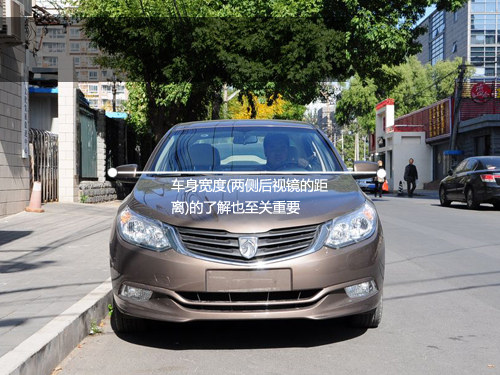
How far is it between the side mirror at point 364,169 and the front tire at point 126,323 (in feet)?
7.21

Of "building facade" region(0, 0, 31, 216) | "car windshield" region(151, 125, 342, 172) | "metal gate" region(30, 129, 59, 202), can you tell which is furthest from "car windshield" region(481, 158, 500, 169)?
"car windshield" region(151, 125, 342, 172)

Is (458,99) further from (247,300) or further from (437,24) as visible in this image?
(437,24)

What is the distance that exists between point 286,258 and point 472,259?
5.20 m

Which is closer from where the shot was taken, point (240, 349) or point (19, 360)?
point (19, 360)

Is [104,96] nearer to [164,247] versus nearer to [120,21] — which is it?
[120,21]

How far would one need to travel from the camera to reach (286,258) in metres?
4.14

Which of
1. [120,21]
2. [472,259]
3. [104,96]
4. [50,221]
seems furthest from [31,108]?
[104,96]

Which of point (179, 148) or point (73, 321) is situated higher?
point (179, 148)

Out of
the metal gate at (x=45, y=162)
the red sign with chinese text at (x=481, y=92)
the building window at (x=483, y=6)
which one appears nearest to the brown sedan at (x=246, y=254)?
the metal gate at (x=45, y=162)

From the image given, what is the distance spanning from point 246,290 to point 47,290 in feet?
8.23

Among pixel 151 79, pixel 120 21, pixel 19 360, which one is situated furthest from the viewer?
pixel 151 79

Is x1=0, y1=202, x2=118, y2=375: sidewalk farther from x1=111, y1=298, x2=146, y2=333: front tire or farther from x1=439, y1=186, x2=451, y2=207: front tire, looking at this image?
→ x1=439, y1=186, x2=451, y2=207: front tire

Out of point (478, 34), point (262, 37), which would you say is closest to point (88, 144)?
point (262, 37)

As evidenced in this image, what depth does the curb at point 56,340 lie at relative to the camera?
11.7ft
